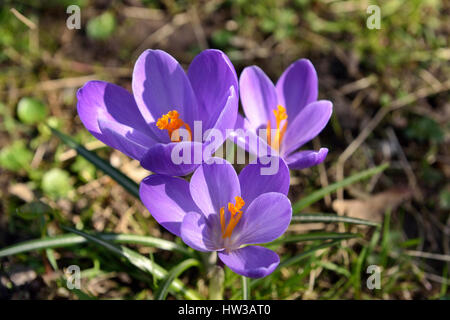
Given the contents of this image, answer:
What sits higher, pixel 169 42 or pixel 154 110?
pixel 169 42

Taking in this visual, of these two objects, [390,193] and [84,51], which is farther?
[84,51]

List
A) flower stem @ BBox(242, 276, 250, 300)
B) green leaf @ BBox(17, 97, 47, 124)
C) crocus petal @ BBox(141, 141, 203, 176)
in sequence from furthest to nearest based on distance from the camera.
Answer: green leaf @ BBox(17, 97, 47, 124) → flower stem @ BBox(242, 276, 250, 300) → crocus petal @ BBox(141, 141, 203, 176)

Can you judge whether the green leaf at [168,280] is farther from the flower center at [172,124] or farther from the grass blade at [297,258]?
the flower center at [172,124]

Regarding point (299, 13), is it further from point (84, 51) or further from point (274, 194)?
point (274, 194)

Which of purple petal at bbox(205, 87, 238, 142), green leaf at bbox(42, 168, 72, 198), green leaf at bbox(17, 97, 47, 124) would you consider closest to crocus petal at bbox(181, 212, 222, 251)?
purple petal at bbox(205, 87, 238, 142)

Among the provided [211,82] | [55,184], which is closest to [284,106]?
[211,82]

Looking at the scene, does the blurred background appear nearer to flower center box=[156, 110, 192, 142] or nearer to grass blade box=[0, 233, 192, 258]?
grass blade box=[0, 233, 192, 258]
